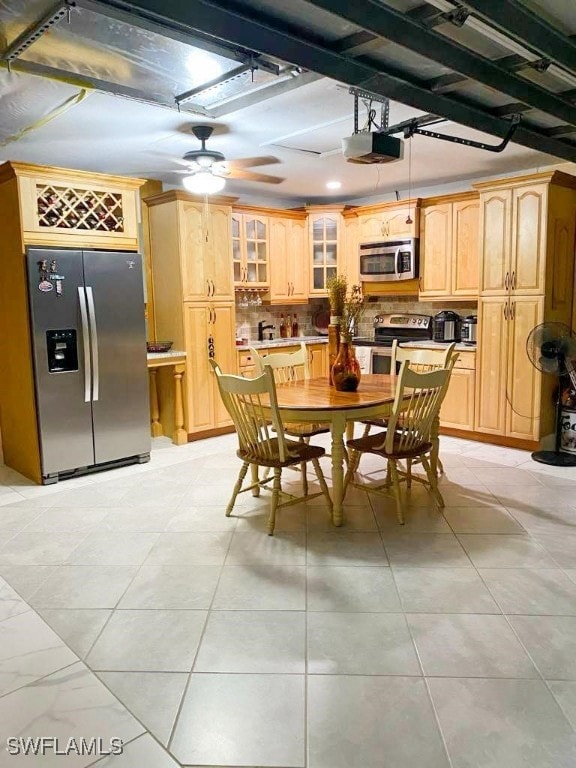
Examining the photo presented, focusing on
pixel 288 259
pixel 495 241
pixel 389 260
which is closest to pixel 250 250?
pixel 288 259

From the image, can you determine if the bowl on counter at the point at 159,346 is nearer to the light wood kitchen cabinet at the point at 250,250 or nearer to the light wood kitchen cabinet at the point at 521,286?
the light wood kitchen cabinet at the point at 250,250

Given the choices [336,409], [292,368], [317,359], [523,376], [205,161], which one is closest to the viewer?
[336,409]

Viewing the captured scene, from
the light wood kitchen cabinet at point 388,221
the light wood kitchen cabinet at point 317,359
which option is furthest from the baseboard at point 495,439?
the light wood kitchen cabinet at point 388,221

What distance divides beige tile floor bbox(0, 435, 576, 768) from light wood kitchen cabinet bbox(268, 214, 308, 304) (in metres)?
3.16

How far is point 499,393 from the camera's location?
5.01 m

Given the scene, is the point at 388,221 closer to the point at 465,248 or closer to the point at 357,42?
the point at 465,248

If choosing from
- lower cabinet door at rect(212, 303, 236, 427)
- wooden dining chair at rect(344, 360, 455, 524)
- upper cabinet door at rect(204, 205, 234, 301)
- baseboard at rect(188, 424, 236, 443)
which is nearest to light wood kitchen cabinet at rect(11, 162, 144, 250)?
upper cabinet door at rect(204, 205, 234, 301)

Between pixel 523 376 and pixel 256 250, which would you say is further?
pixel 256 250

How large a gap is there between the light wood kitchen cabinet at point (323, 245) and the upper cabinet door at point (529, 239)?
2.24 metres

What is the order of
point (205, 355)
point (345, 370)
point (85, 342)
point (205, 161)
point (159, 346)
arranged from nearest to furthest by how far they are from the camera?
point (345, 370) < point (85, 342) < point (205, 161) < point (159, 346) < point (205, 355)

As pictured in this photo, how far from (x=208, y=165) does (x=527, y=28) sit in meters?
2.81

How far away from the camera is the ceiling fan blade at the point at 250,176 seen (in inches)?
181

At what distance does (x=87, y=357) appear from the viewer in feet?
14.0

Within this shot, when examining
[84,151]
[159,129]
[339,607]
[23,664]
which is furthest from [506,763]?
[84,151]
